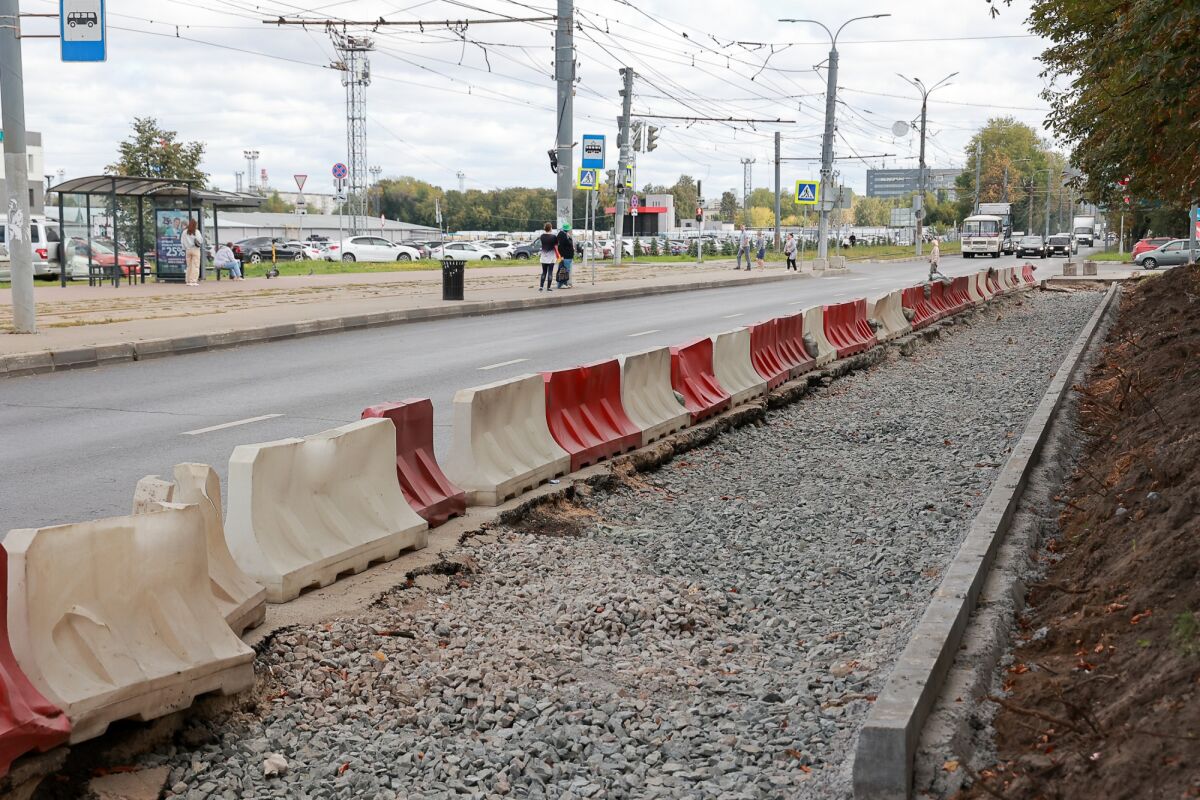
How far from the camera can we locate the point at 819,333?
625 inches

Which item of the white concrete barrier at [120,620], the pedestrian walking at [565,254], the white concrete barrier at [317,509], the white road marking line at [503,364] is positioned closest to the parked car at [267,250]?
the pedestrian walking at [565,254]

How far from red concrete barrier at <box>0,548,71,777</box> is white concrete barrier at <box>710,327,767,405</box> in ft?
27.4

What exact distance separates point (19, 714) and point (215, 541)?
4.52 feet

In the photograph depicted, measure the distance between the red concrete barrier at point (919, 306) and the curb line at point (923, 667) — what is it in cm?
1453

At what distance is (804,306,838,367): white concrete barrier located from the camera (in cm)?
1531

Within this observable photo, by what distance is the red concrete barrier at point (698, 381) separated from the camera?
10.7 metres

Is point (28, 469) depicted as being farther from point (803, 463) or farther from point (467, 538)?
point (803, 463)

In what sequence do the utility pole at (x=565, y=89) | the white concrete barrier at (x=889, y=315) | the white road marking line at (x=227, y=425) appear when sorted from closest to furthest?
the white road marking line at (x=227, y=425) < the white concrete barrier at (x=889, y=315) < the utility pole at (x=565, y=89)

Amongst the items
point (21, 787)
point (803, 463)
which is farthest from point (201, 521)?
point (803, 463)

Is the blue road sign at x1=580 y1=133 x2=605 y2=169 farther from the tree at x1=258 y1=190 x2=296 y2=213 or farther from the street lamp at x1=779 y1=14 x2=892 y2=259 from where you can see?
the tree at x1=258 y1=190 x2=296 y2=213

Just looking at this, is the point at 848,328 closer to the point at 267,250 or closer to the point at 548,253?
the point at 548,253

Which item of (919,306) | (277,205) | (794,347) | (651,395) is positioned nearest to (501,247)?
(919,306)

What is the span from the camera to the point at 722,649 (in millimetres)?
5391

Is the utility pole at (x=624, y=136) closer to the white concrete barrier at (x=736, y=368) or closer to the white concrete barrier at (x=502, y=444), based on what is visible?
the white concrete barrier at (x=736, y=368)
